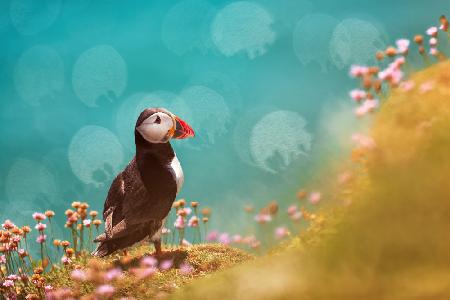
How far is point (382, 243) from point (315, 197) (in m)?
1.47

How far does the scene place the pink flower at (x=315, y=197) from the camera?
4.51 m

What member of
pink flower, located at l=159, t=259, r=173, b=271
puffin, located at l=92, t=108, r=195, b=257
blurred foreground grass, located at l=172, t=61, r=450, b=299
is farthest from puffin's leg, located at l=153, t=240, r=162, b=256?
blurred foreground grass, located at l=172, t=61, r=450, b=299

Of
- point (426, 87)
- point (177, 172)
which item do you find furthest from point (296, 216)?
point (177, 172)

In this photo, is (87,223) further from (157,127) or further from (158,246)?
(157,127)

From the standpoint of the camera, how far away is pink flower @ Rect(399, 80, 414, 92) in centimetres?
501

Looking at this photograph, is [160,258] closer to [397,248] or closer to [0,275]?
[0,275]

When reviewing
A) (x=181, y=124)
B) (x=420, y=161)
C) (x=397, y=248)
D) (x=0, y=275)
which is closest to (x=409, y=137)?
(x=420, y=161)

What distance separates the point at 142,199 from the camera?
21.7ft

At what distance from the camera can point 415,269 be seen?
291cm

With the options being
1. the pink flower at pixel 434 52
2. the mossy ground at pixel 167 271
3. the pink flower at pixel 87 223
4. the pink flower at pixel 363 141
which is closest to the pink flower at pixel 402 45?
the pink flower at pixel 434 52

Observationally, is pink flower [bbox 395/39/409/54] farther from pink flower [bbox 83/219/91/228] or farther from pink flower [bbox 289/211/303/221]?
pink flower [bbox 83/219/91/228]

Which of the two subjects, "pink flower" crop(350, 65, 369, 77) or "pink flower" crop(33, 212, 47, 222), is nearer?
"pink flower" crop(350, 65, 369, 77)

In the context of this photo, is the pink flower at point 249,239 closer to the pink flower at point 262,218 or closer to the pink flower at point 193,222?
the pink flower at point 262,218

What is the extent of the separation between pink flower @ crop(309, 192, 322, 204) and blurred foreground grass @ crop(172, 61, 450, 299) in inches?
9.4
